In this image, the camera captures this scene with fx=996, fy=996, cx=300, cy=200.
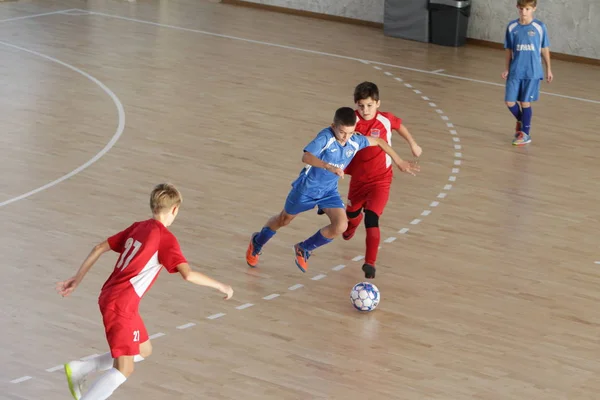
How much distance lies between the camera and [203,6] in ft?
67.3

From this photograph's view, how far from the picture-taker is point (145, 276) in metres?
5.67

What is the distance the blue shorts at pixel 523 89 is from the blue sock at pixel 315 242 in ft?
15.9

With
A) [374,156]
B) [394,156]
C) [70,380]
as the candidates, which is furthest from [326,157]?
[70,380]

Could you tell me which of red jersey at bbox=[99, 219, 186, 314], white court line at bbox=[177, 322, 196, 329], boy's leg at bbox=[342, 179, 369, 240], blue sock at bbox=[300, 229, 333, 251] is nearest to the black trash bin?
boy's leg at bbox=[342, 179, 369, 240]

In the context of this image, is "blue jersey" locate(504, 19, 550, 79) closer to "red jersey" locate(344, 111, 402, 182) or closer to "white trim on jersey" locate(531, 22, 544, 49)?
"white trim on jersey" locate(531, 22, 544, 49)

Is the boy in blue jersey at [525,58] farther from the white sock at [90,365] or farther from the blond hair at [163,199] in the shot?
the white sock at [90,365]

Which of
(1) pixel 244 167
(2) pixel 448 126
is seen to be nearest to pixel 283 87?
(2) pixel 448 126

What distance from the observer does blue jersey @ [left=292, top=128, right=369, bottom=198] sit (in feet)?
25.0

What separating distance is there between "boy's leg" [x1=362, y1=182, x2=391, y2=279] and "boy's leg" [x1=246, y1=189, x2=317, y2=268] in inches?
19.9

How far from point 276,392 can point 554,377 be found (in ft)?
6.33

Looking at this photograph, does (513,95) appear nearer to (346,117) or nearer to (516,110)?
(516,110)

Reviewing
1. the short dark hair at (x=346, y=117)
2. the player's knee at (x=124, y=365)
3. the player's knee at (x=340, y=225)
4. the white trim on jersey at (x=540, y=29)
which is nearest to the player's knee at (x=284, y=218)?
the player's knee at (x=340, y=225)

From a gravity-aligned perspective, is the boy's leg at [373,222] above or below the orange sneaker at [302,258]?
above

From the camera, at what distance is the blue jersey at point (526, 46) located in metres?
11.9
